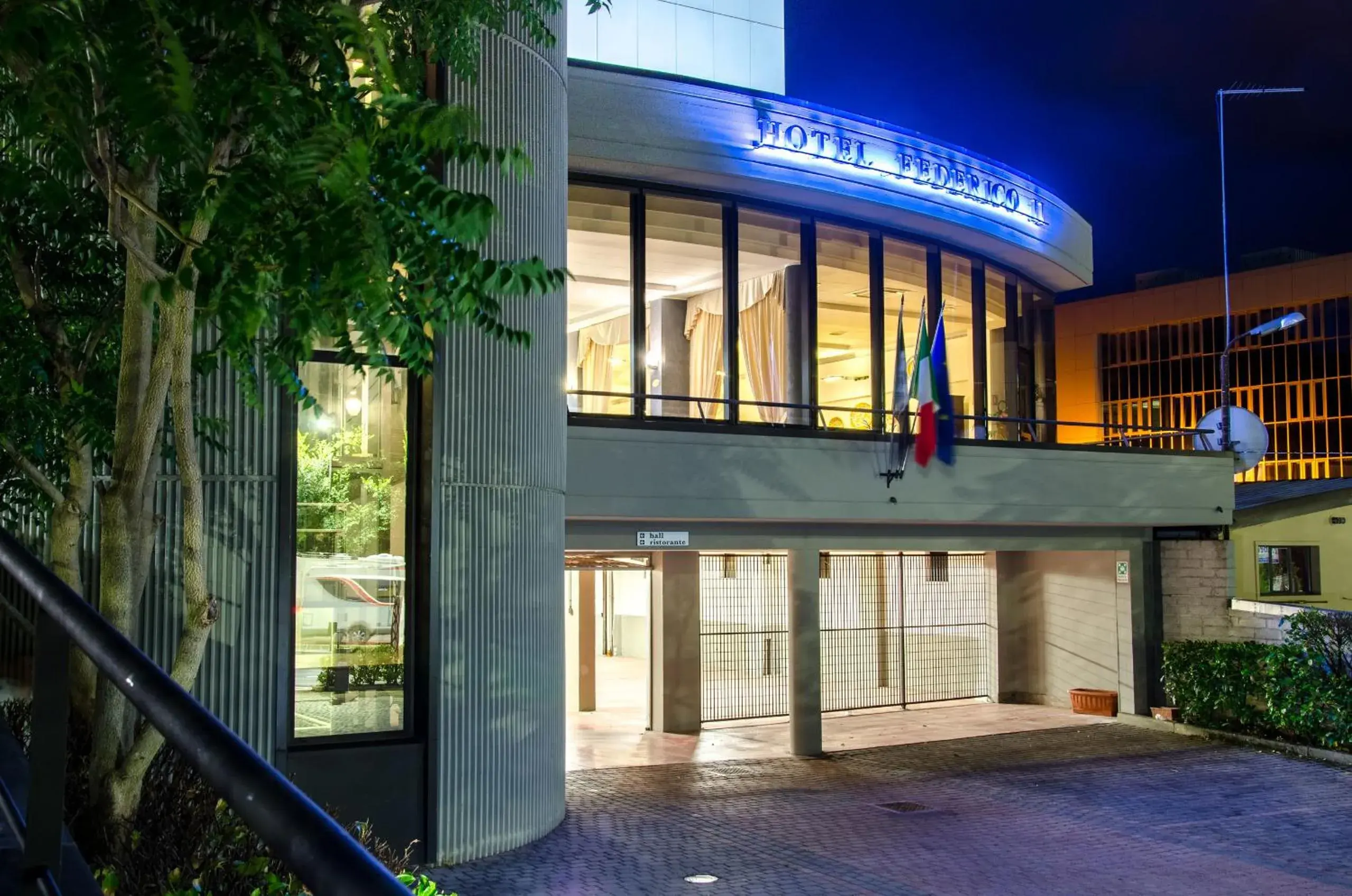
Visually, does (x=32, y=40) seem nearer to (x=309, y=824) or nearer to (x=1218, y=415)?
(x=309, y=824)

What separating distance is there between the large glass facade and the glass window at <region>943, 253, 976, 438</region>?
0.04 meters

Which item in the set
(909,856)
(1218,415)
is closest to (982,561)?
(1218,415)

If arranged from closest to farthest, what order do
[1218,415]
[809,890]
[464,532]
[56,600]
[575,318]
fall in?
[56,600] < [809,890] < [464,532] < [575,318] < [1218,415]

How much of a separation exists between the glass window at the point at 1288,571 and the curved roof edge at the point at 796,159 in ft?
23.0

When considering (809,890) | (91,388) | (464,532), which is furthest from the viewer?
(464,532)

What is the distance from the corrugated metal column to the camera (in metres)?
11.2

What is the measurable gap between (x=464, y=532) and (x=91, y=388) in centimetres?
428

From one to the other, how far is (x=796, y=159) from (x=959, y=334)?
5856mm

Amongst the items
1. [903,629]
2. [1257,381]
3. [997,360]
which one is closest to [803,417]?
[903,629]

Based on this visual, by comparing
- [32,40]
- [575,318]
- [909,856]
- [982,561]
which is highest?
[575,318]

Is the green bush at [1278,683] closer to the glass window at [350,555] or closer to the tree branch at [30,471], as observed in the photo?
the glass window at [350,555]

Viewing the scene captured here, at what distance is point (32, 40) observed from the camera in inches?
187

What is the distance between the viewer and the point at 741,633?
20.1 metres

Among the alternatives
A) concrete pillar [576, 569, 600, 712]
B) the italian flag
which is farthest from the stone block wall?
concrete pillar [576, 569, 600, 712]
